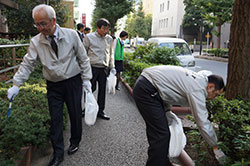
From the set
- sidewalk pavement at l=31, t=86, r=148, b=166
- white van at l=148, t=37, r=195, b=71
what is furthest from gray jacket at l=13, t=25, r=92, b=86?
white van at l=148, t=37, r=195, b=71

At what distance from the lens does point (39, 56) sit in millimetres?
2963

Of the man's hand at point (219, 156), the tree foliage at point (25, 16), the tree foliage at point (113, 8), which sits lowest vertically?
the man's hand at point (219, 156)

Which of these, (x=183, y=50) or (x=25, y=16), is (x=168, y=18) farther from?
(x=183, y=50)

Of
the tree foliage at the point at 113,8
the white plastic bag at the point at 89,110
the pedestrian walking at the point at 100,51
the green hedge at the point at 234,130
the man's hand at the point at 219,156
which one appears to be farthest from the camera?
the tree foliage at the point at 113,8

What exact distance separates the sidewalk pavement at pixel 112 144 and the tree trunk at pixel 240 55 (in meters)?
1.56

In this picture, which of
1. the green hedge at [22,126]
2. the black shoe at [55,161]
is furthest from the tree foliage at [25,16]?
the black shoe at [55,161]

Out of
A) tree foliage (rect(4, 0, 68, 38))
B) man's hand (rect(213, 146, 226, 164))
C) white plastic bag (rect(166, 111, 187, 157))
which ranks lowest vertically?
man's hand (rect(213, 146, 226, 164))

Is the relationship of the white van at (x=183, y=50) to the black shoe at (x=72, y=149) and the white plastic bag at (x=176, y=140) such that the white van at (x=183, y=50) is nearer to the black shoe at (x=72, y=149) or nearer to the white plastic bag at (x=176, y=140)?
the black shoe at (x=72, y=149)

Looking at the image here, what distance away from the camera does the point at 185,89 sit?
2.27 meters

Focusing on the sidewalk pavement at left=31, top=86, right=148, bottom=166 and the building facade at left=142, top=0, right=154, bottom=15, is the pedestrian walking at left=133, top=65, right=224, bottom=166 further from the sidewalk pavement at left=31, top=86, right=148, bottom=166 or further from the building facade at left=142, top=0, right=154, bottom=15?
the building facade at left=142, top=0, right=154, bottom=15

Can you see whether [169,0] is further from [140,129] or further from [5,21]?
[140,129]

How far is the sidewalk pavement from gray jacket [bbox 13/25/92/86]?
117cm

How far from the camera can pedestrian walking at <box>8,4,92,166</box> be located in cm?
285

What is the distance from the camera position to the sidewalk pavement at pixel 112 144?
3361 millimetres
